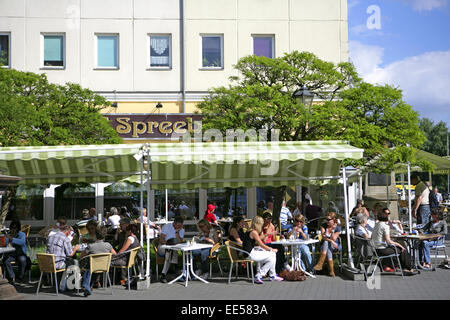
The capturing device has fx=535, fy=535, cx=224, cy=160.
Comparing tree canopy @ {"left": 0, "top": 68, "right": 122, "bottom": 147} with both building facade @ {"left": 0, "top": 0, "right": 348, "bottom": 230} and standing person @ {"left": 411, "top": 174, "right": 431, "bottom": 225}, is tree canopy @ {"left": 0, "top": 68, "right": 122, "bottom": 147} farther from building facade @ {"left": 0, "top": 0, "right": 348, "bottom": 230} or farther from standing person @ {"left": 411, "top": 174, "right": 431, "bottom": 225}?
standing person @ {"left": 411, "top": 174, "right": 431, "bottom": 225}

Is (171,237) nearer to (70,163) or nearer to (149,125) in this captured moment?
(70,163)

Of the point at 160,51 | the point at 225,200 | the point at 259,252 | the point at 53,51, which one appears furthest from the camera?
the point at 160,51

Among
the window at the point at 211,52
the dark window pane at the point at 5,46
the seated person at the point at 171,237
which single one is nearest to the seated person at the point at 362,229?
the seated person at the point at 171,237

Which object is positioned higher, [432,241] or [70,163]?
[70,163]

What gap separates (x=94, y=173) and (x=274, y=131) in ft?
15.8

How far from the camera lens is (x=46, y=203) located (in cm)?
2108

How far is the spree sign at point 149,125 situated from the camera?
2056 centimetres

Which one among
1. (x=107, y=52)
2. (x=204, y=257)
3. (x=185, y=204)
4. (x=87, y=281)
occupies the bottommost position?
(x=87, y=281)

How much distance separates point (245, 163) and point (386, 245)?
3.43 meters

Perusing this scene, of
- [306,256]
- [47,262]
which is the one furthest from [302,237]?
[47,262]

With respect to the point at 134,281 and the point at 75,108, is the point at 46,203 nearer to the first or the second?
the point at 75,108

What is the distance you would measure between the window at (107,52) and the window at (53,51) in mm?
1480

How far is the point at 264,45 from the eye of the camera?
21859mm

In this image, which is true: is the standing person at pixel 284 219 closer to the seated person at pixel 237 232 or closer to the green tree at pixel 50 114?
the seated person at pixel 237 232
